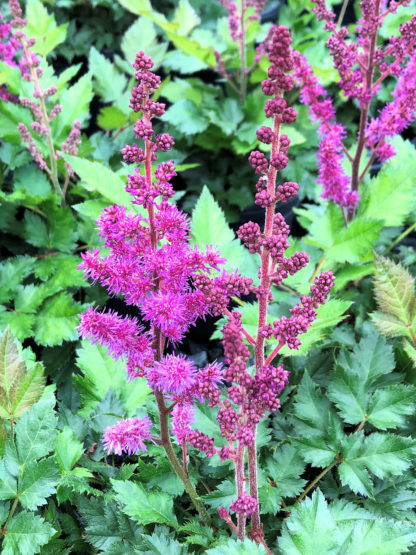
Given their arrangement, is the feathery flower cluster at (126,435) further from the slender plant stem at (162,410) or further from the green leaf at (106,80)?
the green leaf at (106,80)

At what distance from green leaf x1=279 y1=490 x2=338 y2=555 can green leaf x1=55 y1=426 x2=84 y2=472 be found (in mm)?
595

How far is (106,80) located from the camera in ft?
9.25

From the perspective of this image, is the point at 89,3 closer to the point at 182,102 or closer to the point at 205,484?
the point at 182,102

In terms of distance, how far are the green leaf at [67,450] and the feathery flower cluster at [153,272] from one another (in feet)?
1.53

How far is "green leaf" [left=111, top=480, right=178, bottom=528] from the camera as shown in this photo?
4.12 ft

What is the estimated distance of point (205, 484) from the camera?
1487 millimetres

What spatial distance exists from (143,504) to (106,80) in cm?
222

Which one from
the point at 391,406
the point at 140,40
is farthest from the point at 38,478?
the point at 140,40

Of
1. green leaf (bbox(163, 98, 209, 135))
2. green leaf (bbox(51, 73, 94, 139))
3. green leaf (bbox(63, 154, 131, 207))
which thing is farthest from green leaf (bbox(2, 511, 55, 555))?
green leaf (bbox(163, 98, 209, 135))

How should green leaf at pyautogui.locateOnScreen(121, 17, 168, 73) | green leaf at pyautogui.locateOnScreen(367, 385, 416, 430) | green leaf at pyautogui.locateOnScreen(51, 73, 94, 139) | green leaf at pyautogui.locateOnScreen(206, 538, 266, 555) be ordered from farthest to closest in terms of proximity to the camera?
green leaf at pyautogui.locateOnScreen(121, 17, 168, 73) → green leaf at pyautogui.locateOnScreen(51, 73, 94, 139) → green leaf at pyautogui.locateOnScreen(367, 385, 416, 430) → green leaf at pyautogui.locateOnScreen(206, 538, 266, 555)

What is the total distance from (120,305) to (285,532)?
1198 mm

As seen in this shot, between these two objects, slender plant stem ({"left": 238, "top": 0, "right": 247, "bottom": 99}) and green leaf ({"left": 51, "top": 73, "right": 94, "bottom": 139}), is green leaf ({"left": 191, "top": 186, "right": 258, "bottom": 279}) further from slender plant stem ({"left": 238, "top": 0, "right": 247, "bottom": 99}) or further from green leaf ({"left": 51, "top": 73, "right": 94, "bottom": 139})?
slender plant stem ({"left": 238, "top": 0, "right": 247, "bottom": 99})

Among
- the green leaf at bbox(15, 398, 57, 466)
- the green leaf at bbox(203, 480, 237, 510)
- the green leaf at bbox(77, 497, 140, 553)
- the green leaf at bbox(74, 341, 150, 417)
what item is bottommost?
the green leaf at bbox(77, 497, 140, 553)

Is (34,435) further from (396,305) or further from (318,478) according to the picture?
(396,305)
